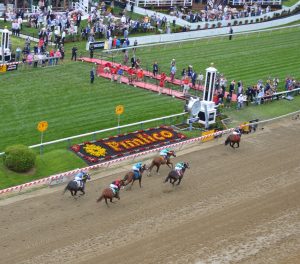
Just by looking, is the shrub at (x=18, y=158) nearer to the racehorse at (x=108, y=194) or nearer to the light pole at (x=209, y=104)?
the racehorse at (x=108, y=194)

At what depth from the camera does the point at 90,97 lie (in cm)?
3312

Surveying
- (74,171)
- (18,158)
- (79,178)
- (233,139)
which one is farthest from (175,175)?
(18,158)

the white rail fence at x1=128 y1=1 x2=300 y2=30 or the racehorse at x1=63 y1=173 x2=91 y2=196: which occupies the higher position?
the white rail fence at x1=128 y1=1 x2=300 y2=30

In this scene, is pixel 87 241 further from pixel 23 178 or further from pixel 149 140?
pixel 149 140

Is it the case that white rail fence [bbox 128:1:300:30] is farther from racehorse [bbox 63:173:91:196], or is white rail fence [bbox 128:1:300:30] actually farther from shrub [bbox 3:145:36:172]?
racehorse [bbox 63:173:91:196]

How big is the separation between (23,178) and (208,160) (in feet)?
23.9

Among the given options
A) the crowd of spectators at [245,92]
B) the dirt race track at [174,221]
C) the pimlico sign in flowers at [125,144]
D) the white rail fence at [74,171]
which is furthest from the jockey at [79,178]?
the crowd of spectators at [245,92]

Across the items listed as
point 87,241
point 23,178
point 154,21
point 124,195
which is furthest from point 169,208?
point 154,21

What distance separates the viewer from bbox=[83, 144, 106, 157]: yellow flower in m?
25.9

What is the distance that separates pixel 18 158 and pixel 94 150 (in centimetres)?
374

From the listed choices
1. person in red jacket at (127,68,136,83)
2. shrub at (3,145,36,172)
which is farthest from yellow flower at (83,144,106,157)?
person in red jacket at (127,68,136,83)

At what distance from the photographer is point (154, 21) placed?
51.2m

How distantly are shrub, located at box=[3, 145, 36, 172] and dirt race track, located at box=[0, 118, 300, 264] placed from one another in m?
1.45

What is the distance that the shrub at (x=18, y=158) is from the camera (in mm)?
23188
